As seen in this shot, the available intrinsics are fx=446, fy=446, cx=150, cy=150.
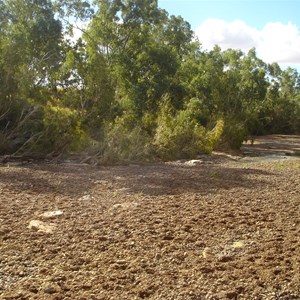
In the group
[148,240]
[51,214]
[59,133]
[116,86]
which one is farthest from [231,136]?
[148,240]

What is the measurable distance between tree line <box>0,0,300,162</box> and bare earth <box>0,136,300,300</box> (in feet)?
16.7

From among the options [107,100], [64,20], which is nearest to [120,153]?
[107,100]

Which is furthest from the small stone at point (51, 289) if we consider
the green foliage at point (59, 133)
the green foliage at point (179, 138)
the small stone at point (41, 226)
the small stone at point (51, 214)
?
the green foliage at point (179, 138)

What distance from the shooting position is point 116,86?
20.7 metres

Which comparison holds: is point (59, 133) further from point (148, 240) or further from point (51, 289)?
point (51, 289)

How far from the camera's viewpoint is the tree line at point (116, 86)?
46.0 feet

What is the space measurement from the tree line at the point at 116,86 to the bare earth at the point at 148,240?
509 cm

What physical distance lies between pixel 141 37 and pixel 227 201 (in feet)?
50.6

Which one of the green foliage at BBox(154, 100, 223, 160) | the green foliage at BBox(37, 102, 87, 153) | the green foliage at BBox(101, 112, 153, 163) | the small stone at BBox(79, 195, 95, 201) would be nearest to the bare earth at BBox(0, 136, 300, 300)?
the small stone at BBox(79, 195, 95, 201)

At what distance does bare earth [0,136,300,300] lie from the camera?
156 inches

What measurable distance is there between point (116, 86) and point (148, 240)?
1602 centimetres

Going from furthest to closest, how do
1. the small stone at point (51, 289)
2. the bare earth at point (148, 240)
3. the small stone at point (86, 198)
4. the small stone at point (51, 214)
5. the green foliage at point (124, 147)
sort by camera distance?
the green foliage at point (124, 147), the small stone at point (86, 198), the small stone at point (51, 214), the bare earth at point (148, 240), the small stone at point (51, 289)

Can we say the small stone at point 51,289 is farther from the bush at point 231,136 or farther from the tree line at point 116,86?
the bush at point 231,136

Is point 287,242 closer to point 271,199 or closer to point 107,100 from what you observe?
point 271,199
